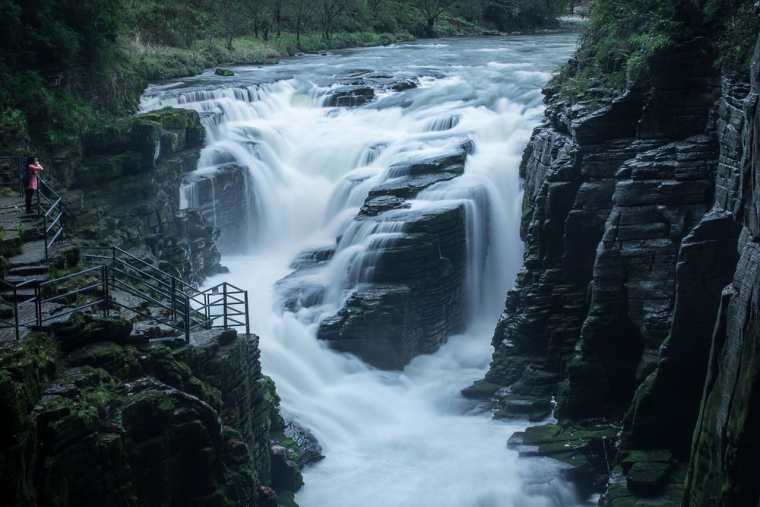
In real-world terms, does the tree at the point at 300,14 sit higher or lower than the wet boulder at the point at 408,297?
higher

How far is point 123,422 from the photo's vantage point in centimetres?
1578

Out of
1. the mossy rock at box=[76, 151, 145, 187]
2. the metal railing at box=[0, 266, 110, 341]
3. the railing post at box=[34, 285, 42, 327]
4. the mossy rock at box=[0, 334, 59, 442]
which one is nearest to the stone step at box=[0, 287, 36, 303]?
the metal railing at box=[0, 266, 110, 341]

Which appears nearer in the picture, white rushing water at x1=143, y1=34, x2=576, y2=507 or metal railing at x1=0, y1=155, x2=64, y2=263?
metal railing at x1=0, y1=155, x2=64, y2=263

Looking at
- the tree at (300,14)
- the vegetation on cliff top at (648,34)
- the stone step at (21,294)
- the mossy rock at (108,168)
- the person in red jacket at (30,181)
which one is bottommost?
the mossy rock at (108,168)

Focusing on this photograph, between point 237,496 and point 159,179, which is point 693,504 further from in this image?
point 159,179

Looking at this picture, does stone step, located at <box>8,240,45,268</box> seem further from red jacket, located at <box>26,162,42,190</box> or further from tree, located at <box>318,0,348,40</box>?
tree, located at <box>318,0,348,40</box>

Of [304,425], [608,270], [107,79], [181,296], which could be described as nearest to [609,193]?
[608,270]

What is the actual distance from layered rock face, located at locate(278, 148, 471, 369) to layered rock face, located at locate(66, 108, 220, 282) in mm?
3400

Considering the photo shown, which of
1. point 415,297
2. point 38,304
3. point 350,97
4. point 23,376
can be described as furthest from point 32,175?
point 350,97

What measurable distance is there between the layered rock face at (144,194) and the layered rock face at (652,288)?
10037 mm

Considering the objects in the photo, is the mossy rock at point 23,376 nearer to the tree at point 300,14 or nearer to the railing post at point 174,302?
the railing post at point 174,302

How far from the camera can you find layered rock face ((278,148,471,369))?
97.8 ft

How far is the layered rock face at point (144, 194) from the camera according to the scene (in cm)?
2998

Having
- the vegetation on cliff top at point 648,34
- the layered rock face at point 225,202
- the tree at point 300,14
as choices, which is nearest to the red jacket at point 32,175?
the layered rock face at point 225,202
